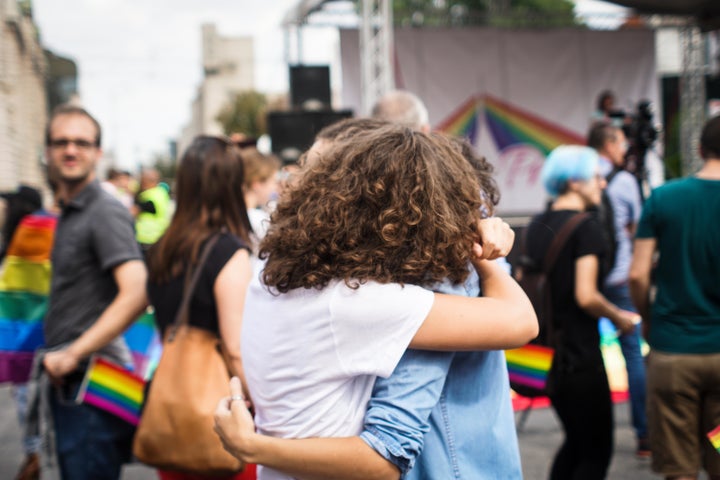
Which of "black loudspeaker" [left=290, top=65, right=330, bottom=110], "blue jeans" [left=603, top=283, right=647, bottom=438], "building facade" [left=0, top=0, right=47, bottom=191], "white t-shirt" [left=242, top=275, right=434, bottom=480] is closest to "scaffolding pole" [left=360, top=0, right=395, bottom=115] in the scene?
"black loudspeaker" [left=290, top=65, right=330, bottom=110]

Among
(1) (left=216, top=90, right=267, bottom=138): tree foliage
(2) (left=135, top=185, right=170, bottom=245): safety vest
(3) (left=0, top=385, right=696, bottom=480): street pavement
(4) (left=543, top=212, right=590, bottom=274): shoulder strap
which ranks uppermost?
(1) (left=216, top=90, right=267, bottom=138): tree foliage

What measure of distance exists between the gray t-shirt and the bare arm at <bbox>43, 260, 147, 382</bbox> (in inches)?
1.7

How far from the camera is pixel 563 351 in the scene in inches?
132

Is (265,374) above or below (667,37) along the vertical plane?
below

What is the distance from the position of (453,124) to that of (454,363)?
478 inches

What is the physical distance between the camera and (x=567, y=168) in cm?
364

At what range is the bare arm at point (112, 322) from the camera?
284 centimetres

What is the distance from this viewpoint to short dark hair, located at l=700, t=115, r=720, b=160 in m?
3.00

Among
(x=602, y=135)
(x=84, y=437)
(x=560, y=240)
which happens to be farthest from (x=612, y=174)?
(x=84, y=437)

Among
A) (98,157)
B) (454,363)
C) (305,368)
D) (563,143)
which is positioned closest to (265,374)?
(305,368)

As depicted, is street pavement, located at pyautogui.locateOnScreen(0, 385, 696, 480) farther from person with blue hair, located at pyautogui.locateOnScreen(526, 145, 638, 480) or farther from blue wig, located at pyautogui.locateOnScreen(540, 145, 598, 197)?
blue wig, located at pyautogui.locateOnScreen(540, 145, 598, 197)

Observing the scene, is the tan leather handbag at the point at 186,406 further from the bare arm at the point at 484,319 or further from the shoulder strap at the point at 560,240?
the shoulder strap at the point at 560,240

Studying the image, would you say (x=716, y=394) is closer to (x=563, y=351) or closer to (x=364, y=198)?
(x=563, y=351)

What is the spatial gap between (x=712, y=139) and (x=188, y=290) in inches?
78.9
